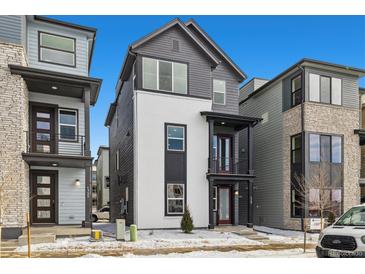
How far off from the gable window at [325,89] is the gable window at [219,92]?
482cm

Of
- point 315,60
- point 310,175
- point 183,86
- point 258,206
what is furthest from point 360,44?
point 258,206

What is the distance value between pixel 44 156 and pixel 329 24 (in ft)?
40.9

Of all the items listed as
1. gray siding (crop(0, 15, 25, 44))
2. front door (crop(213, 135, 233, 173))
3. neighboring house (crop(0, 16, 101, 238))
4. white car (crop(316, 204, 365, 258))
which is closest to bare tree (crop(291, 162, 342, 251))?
front door (crop(213, 135, 233, 173))

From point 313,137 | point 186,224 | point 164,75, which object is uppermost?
point 164,75

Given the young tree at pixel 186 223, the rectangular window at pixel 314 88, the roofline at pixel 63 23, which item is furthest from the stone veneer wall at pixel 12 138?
the rectangular window at pixel 314 88

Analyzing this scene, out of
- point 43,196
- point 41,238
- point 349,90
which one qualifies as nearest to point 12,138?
point 43,196

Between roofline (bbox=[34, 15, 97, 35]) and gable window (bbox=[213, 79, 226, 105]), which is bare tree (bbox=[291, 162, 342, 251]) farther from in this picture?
roofline (bbox=[34, 15, 97, 35])

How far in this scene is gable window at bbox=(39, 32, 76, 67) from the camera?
599 inches

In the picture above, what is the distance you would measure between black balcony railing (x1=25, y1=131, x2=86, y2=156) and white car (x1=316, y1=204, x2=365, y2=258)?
34.7 feet

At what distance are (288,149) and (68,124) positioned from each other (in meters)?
12.1

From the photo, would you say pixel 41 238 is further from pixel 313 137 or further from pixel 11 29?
pixel 313 137

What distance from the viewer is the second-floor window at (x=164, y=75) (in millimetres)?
16806

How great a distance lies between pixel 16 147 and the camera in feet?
40.9

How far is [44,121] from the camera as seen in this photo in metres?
15.0
